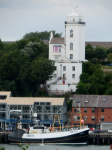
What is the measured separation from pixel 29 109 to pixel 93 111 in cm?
1200

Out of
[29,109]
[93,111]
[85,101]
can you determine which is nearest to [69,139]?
[93,111]

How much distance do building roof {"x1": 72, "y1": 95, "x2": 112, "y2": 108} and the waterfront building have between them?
3.10 metres

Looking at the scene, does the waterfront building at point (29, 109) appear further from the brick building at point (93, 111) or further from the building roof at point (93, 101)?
the building roof at point (93, 101)

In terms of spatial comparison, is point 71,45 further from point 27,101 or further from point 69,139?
point 69,139

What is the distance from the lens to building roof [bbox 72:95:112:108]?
81.9 metres

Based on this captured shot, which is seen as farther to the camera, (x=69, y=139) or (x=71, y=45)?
(x=71, y=45)

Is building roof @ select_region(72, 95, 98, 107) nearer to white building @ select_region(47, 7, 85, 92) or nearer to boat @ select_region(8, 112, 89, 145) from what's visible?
boat @ select_region(8, 112, 89, 145)

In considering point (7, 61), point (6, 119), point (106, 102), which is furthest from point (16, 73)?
point (106, 102)

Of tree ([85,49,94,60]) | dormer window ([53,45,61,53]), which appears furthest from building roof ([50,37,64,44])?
tree ([85,49,94,60])

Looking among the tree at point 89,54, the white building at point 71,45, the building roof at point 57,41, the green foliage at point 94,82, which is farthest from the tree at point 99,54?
the green foliage at point 94,82

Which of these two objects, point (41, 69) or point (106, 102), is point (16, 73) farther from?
point (106, 102)

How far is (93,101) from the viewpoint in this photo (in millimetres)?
82938

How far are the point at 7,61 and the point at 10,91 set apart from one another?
10.6 m

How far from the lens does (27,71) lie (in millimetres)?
94125
